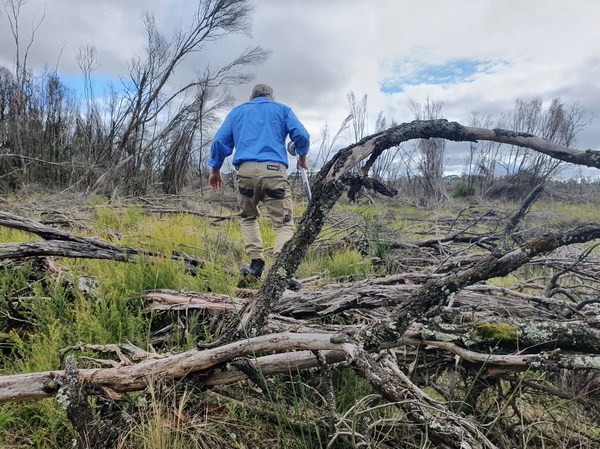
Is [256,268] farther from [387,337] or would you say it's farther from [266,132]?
[387,337]

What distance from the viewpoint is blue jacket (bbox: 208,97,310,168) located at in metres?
4.38

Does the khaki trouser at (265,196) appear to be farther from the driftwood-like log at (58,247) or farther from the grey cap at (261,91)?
the driftwood-like log at (58,247)

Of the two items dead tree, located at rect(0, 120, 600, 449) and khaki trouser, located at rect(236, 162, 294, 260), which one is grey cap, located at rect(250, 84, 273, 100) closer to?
khaki trouser, located at rect(236, 162, 294, 260)

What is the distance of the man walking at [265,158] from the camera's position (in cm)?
438

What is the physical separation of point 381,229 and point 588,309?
3199mm

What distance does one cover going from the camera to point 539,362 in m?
1.21

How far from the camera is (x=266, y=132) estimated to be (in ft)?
14.4

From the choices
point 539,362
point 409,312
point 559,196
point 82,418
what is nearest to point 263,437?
point 82,418

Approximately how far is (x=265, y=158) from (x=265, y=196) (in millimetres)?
433

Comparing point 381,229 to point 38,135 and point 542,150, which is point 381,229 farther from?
point 38,135

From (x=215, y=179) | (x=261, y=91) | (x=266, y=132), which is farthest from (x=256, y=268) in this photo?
(x=261, y=91)

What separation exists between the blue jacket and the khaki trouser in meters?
0.10

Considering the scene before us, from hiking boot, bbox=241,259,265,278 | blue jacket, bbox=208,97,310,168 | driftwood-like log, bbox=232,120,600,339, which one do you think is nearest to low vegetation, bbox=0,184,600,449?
driftwood-like log, bbox=232,120,600,339

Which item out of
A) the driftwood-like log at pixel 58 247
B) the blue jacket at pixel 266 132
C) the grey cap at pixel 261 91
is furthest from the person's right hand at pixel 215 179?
the driftwood-like log at pixel 58 247
